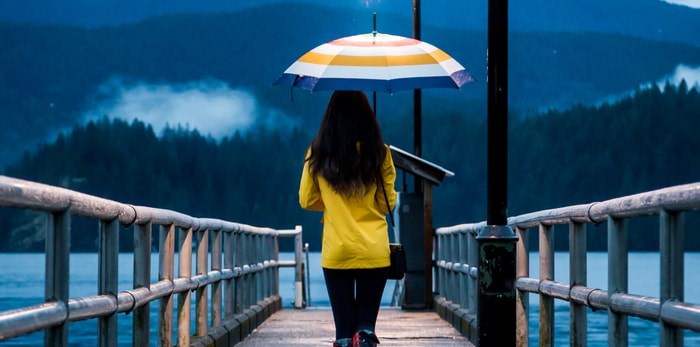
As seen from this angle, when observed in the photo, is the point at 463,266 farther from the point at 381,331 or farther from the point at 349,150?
the point at 349,150

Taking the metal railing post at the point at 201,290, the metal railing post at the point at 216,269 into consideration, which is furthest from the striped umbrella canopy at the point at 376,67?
the metal railing post at the point at 216,269

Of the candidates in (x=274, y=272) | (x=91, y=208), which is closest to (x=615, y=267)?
(x=91, y=208)

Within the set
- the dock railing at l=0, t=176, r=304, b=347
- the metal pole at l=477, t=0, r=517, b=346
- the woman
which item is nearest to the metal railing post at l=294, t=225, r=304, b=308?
the dock railing at l=0, t=176, r=304, b=347

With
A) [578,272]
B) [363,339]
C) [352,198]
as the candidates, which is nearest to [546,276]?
[578,272]

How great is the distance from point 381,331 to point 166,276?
6.04 metres

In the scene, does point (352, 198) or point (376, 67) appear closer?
point (352, 198)

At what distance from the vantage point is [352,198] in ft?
23.1

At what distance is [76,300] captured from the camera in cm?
562

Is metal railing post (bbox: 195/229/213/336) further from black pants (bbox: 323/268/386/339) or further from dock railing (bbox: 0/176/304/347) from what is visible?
black pants (bbox: 323/268/386/339)

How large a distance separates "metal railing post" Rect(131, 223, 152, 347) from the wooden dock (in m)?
4.63

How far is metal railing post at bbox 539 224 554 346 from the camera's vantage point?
27.1ft

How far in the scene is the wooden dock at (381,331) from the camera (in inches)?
488

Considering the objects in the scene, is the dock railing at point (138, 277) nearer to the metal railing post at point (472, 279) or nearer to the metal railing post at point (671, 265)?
the metal railing post at point (472, 279)

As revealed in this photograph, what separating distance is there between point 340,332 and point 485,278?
3.42 ft
